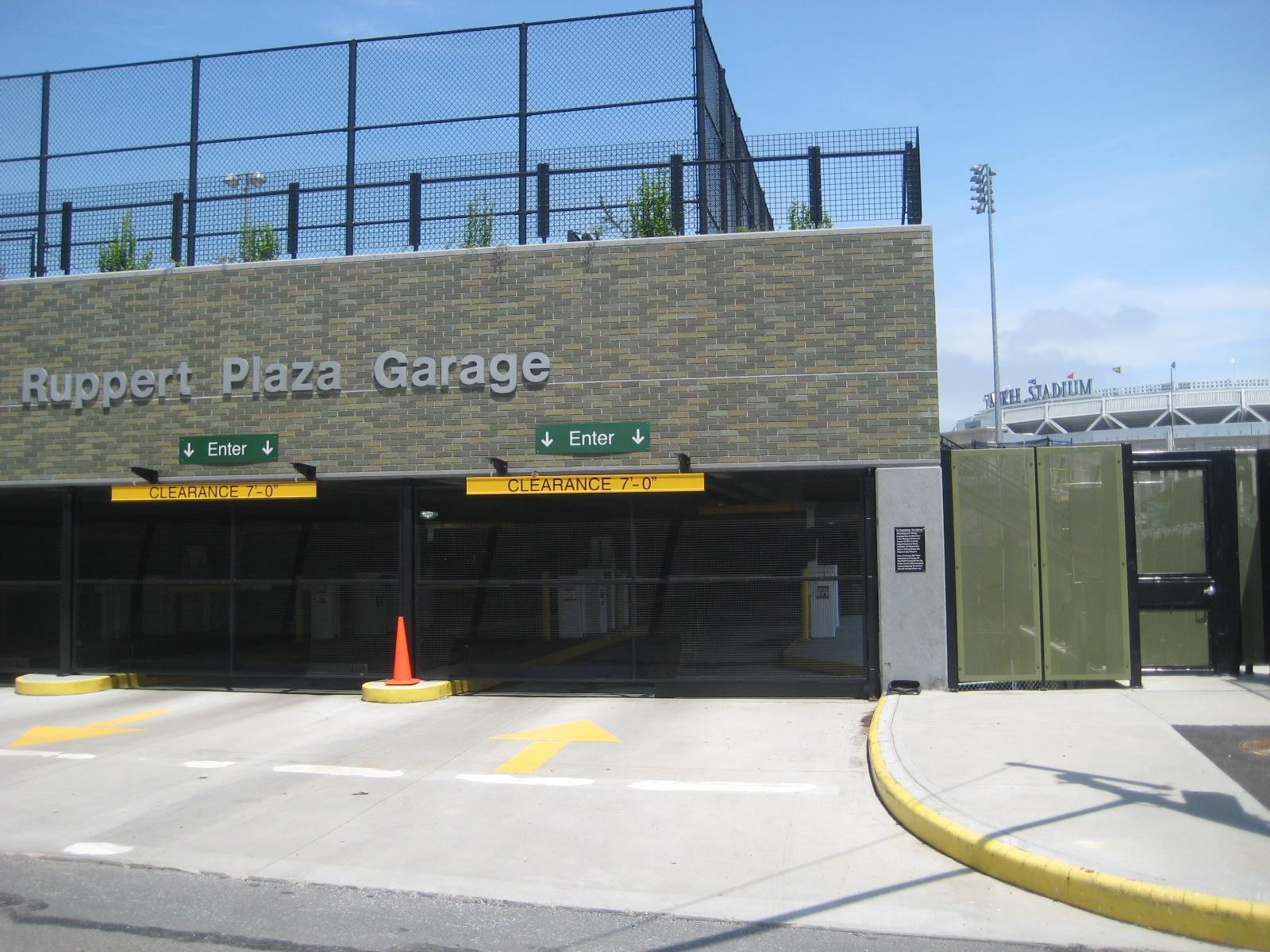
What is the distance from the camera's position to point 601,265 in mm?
13711

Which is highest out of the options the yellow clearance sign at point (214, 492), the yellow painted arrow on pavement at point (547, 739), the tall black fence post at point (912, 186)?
the tall black fence post at point (912, 186)

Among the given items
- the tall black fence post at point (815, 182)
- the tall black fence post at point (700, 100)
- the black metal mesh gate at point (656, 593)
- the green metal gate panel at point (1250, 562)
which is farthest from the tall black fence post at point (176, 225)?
the green metal gate panel at point (1250, 562)

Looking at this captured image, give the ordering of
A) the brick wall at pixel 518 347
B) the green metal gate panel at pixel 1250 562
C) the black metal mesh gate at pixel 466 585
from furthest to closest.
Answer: the black metal mesh gate at pixel 466 585 < the brick wall at pixel 518 347 < the green metal gate panel at pixel 1250 562

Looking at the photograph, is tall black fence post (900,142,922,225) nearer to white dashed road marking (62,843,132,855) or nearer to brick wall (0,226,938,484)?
brick wall (0,226,938,484)

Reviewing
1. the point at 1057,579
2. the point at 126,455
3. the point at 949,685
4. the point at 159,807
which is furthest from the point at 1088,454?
the point at 126,455

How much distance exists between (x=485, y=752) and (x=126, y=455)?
7.65 m

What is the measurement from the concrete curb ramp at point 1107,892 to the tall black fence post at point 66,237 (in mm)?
14806

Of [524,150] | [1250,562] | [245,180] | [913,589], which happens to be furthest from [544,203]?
[1250,562]

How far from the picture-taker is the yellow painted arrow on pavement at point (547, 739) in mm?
9727

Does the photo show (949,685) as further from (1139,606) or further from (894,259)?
(894,259)

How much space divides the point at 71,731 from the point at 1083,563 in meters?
11.2

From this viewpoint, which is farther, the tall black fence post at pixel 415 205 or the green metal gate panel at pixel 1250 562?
the tall black fence post at pixel 415 205

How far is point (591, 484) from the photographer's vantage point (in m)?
13.1

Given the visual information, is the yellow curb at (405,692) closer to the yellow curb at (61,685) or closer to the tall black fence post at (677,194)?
the yellow curb at (61,685)
